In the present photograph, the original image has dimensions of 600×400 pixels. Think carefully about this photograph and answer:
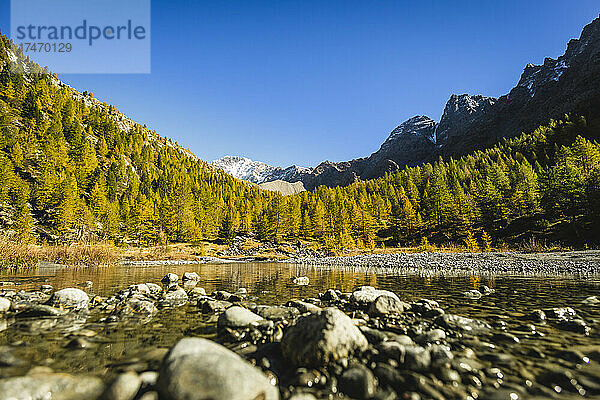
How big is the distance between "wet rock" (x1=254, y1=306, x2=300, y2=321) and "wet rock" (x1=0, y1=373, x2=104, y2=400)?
3.87 m

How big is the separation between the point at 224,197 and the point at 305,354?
100 m

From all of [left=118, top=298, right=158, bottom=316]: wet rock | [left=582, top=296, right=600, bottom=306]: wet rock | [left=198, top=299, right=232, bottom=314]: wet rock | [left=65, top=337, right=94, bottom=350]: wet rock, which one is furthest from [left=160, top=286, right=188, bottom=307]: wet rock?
[left=582, top=296, right=600, bottom=306]: wet rock

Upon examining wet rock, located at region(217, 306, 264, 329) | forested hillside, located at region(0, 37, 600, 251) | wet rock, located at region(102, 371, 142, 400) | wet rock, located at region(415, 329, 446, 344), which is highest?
forested hillside, located at region(0, 37, 600, 251)

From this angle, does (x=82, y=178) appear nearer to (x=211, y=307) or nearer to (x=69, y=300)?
(x=69, y=300)

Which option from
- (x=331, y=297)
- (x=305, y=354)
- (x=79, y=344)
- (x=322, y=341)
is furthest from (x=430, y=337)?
(x=79, y=344)

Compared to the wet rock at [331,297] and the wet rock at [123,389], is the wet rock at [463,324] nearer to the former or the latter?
the wet rock at [331,297]

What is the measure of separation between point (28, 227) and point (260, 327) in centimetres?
5607

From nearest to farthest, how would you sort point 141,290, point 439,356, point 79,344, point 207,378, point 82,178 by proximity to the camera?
point 207,378, point 439,356, point 79,344, point 141,290, point 82,178

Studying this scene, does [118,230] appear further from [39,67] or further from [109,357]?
[39,67]

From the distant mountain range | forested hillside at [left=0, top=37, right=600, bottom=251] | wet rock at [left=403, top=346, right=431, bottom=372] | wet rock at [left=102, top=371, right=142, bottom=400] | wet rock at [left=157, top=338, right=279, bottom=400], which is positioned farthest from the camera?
the distant mountain range

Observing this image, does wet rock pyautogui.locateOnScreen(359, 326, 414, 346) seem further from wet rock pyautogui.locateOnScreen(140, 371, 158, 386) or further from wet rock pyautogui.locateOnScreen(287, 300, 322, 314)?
wet rock pyautogui.locateOnScreen(140, 371, 158, 386)

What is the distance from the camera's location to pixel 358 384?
328 cm

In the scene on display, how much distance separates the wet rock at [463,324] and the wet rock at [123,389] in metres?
5.72

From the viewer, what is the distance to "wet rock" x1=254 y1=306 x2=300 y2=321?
6668mm
